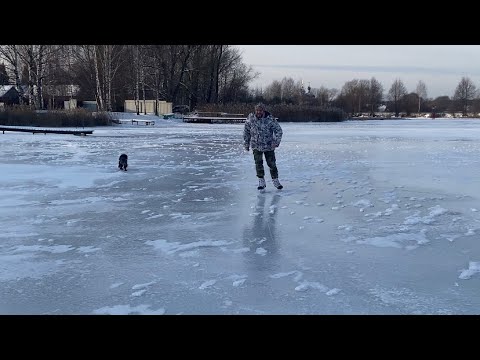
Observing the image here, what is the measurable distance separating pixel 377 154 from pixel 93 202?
10454 millimetres

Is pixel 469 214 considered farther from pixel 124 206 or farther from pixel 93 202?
pixel 93 202

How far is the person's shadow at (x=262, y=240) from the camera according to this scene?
13.2 feet

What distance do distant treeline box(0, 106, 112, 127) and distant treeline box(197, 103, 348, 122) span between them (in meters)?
18.1

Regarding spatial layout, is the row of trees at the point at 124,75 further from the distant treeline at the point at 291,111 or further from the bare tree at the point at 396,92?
the bare tree at the point at 396,92

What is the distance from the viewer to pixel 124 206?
21.6 feet

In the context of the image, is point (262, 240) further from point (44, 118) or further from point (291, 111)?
point (291, 111)

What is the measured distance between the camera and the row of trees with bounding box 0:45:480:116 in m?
37.2

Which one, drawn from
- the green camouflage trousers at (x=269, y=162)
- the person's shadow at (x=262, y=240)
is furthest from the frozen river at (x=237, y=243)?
the green camouflage trousers at (x=269, y=162)

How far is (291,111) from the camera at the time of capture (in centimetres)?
4622

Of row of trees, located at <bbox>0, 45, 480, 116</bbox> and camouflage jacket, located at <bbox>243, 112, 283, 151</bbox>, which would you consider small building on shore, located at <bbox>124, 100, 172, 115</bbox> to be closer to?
row of trees, located at <bbox>0, 45, 480, 116</bbox>

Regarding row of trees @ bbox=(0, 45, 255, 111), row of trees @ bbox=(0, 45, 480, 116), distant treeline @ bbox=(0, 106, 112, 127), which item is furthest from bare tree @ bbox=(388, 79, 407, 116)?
distant treeline @ bbox=(0, 106, 112, 127)

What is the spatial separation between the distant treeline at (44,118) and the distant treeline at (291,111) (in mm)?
18146

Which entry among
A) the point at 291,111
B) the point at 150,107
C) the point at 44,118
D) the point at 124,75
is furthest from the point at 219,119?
the point at 44,118
